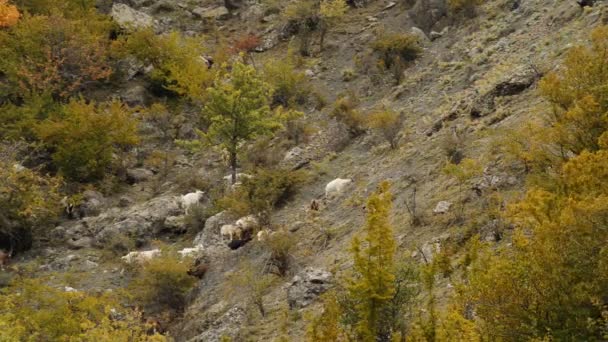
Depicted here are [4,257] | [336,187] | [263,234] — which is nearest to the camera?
[263,234]

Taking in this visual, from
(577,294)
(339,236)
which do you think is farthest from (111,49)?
(577,294)

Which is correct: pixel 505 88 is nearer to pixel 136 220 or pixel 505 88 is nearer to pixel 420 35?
pixel 420 35

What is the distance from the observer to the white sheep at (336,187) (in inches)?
682

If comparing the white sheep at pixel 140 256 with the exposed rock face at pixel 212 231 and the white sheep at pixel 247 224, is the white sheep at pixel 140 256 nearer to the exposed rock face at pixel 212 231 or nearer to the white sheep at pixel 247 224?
the exposed rock face at pixel 212 231

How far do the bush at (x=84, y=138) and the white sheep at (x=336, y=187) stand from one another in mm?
10240

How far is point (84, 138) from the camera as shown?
23.1 metres

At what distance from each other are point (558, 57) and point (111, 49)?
21.8 meters

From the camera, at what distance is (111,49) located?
2952cm

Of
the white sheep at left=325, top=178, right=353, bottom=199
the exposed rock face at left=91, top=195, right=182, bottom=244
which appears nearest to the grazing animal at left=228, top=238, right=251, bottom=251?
the white sheep at left=325, top=178, right=353, bottom=199

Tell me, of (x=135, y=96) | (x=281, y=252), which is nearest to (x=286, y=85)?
(x=135, y=96)

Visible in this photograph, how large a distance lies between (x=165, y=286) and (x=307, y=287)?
15.4 feet

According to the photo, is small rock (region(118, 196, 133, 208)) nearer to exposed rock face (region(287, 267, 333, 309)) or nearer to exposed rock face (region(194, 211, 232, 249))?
exposed rock face (region(194, 211, 232, 249))

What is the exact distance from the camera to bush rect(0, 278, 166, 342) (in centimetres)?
1027

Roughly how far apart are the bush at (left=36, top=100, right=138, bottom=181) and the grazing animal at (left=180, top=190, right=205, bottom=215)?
4759mm
